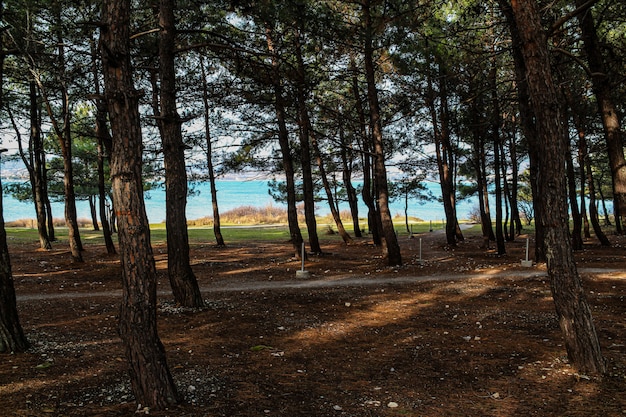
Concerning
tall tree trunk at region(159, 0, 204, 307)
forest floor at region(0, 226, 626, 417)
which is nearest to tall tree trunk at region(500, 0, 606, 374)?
forest floor at region(0, 226, 626, 417)

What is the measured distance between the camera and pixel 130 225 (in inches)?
155

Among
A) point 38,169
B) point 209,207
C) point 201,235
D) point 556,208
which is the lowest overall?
point 201,235

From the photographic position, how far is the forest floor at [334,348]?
4223 mm

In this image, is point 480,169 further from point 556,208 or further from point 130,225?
point 130,225

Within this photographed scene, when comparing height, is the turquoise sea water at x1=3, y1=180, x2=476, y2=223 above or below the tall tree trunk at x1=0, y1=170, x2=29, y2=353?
above

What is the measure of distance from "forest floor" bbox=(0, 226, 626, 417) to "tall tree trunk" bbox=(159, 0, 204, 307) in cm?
46

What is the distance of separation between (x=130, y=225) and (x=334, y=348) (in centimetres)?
335

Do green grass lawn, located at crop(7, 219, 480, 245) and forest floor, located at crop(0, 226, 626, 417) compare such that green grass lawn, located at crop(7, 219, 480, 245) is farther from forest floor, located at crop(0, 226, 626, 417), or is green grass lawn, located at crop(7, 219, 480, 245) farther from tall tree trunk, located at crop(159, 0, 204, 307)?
tall tree trunk, located at crop(159, 0, 204, 307)

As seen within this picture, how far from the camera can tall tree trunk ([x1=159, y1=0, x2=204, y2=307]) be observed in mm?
7805

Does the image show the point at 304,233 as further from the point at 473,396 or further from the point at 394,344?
the point at 473,396

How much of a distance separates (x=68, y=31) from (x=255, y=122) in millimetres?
6948

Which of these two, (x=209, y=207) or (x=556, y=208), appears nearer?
(x=556, y=208)

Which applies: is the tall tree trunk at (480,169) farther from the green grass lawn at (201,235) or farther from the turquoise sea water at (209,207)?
the turquoise sea water at (209,207)

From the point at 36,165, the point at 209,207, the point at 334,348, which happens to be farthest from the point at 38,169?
the point at 209,207
